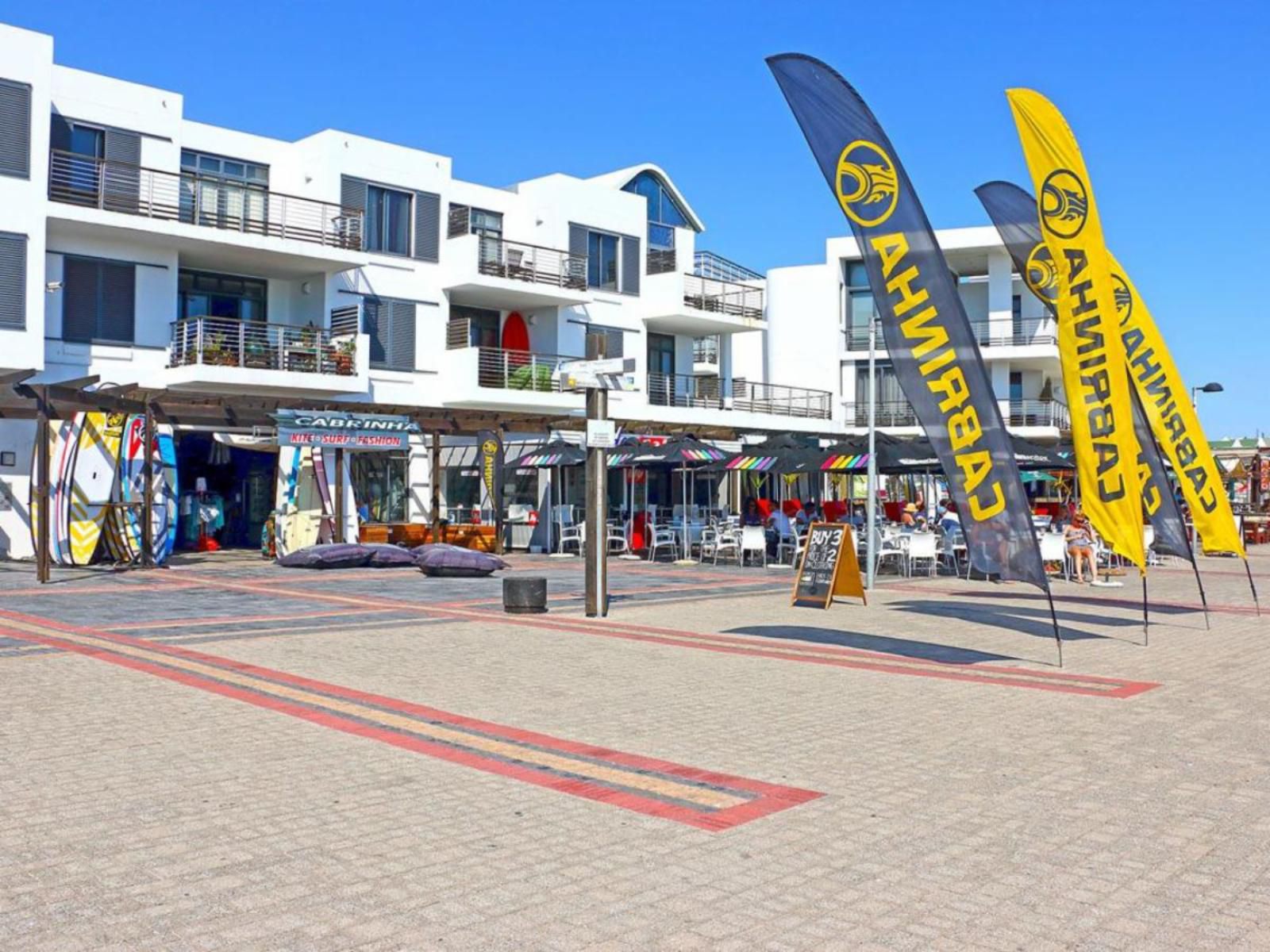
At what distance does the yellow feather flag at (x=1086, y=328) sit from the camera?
11922 millimetres

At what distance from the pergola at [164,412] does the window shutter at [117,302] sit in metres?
1.45

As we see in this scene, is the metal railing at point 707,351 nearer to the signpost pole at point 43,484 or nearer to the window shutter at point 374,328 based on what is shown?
the window shutter at point 374,328

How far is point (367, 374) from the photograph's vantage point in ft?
97.1

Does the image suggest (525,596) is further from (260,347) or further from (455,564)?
(260,347)

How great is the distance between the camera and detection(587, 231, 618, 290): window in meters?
37.7

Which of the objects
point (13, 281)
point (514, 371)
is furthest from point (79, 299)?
point (514, 371)

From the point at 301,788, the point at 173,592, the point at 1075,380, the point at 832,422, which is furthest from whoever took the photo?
the point at 832,422

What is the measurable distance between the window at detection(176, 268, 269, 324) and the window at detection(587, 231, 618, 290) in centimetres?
1054

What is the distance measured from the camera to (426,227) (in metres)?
32.9

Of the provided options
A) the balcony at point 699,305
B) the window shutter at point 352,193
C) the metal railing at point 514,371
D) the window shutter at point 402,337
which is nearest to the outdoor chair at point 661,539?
the metal railing at point 514,371

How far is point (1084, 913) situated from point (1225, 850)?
1197 mm

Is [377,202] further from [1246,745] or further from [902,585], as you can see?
[1246,745]

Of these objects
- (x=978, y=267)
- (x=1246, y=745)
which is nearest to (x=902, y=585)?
(x=1246, y=745)

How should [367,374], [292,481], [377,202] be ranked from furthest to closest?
1. [377,202]
2. [367,374]
3. [292,481]
